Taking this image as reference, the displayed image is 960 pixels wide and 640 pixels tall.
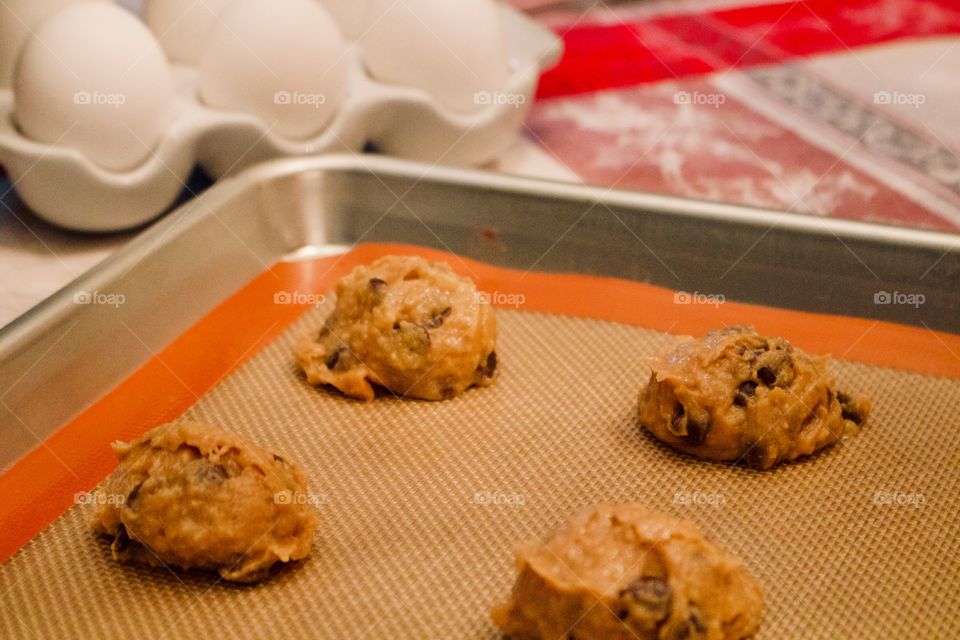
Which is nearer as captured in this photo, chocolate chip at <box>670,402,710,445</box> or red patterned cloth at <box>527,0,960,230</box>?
chocolate chip at <box>670,402,710,445</box>

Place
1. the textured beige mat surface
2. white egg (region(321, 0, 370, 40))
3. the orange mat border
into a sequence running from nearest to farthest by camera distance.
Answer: the textured beige mat surface < the orange mat border < white egg (region(321, 0, 370, 40))

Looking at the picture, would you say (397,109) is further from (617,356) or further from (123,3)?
(123,3)

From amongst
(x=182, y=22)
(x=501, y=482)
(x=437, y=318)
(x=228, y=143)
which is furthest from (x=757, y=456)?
(x=182, y=22)

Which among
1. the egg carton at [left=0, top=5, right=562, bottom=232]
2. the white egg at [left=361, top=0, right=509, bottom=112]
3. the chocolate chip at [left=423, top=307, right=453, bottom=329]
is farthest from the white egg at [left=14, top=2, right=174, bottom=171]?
the chocolate chip at [left=423, top=307, right=453, bottom=329]

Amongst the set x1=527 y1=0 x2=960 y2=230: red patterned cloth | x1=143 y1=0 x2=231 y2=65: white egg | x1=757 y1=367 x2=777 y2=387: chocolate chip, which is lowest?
x1=527 y1=0 x2=960 y2=230: red patterned cloth

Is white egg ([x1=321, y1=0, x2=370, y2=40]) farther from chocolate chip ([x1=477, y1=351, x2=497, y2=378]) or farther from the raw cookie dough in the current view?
the raw cookie dough

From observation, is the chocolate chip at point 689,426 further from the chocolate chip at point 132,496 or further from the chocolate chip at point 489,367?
the chocolate chip at point 132,496

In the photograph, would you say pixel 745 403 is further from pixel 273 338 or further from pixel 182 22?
pixel 182 22

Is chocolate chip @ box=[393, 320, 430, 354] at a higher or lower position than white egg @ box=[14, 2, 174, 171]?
A: lower
